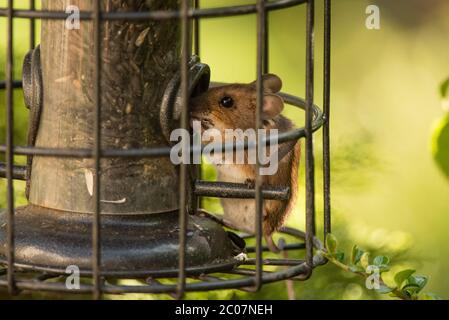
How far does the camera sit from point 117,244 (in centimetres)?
484

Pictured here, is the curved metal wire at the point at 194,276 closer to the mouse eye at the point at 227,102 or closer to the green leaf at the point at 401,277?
the green leaf at the point at 401,277

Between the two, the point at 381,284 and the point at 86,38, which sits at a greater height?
the point at 86,38

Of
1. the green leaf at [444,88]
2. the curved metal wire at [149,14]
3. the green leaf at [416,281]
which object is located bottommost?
the green leaf at [416,281]

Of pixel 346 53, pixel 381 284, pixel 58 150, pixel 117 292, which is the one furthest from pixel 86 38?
pixel 346 53

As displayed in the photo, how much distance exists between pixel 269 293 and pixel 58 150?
129 centimetres

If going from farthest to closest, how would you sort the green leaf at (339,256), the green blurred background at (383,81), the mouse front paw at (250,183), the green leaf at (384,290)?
1. the green blurred background at (383,81)
2. the mouse front paw at (250,183)
3. the green leaf at (339,256)
4. the green leaf at (384,290)

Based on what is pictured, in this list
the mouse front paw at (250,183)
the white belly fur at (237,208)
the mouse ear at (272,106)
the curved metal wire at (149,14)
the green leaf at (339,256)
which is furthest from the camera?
the white belly fur at (237,208)

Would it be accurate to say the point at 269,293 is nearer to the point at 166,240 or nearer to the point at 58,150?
the point at 166,240

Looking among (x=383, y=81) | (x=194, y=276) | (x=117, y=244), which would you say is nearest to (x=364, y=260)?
(x=194, y=276)

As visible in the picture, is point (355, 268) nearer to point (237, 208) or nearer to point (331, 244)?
point (331, 244)

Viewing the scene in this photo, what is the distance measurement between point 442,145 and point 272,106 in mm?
888

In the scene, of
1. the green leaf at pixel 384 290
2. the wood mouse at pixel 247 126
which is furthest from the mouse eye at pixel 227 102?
the green leaf at pixel 384 290

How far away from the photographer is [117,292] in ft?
14.8

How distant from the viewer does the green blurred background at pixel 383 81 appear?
23.4ft
